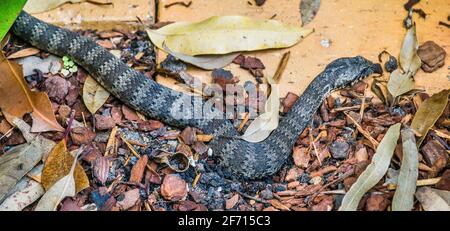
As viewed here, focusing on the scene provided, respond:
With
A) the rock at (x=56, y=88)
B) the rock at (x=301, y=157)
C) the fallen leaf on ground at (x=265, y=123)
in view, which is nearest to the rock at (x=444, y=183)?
the rock at (x=301, y=157)

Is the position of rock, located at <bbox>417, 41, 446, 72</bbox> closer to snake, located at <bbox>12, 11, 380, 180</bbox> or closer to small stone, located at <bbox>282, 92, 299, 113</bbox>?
snake, located at <bbox>12, 11, 380, 180</bbox>

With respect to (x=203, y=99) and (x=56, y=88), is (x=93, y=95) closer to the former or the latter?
(x=56, y=88)

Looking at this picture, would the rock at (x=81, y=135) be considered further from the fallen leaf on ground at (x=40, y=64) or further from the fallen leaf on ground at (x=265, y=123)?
the fallen leaf on ground at (x=265, y=123)

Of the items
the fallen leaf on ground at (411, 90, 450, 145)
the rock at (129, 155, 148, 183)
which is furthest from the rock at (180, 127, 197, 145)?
the fallen leaf on ground at (411, 90, 450, 145)

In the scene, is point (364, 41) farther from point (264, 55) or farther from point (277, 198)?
point (277, 198)

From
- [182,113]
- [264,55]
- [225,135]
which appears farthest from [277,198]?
[264,55]

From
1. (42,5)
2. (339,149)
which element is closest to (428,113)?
(339,149)
